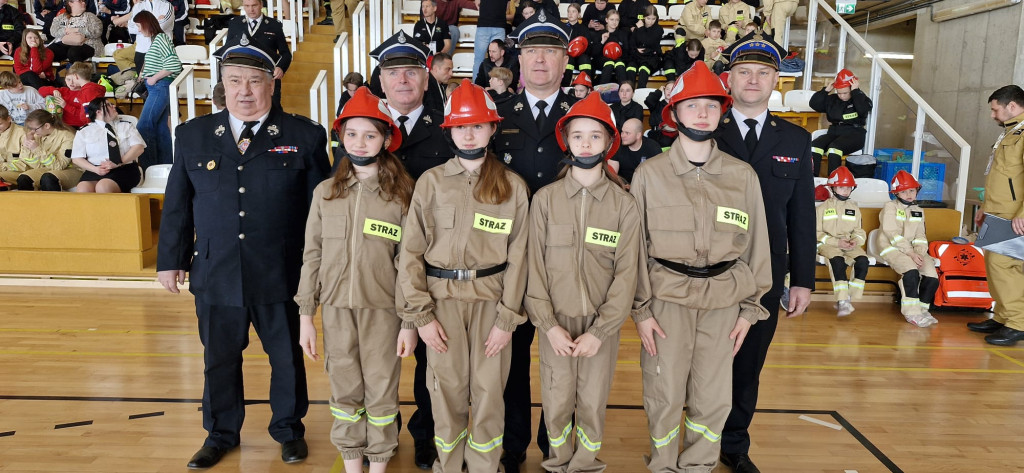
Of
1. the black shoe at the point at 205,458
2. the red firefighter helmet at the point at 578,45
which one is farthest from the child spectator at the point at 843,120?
the black shoe at the point at 205,458

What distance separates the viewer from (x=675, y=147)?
264 centimetres

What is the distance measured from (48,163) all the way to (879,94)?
31.8 feet

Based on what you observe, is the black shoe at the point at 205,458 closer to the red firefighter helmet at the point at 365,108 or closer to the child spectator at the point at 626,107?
the red firefighter helmet at the point at 365,108

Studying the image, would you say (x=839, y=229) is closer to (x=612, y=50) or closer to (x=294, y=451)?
(x=612, y=50)

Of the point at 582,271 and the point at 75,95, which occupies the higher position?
the point at 75,95

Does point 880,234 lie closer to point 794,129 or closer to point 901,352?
point 901,352

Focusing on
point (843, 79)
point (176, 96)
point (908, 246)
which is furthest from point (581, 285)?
point (843, 79)

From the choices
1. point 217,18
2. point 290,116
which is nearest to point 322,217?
point 290,116

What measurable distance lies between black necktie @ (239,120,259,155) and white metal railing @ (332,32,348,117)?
5.37 m

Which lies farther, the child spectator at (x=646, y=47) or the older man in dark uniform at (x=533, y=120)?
the child spectator at (x=646, y=47)

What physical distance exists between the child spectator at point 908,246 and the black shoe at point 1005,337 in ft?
2.02

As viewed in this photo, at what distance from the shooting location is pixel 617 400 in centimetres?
395

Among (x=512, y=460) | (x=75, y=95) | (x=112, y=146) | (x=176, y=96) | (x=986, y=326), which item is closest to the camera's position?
(x=512, y=460)

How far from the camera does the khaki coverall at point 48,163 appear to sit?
7.36 m
